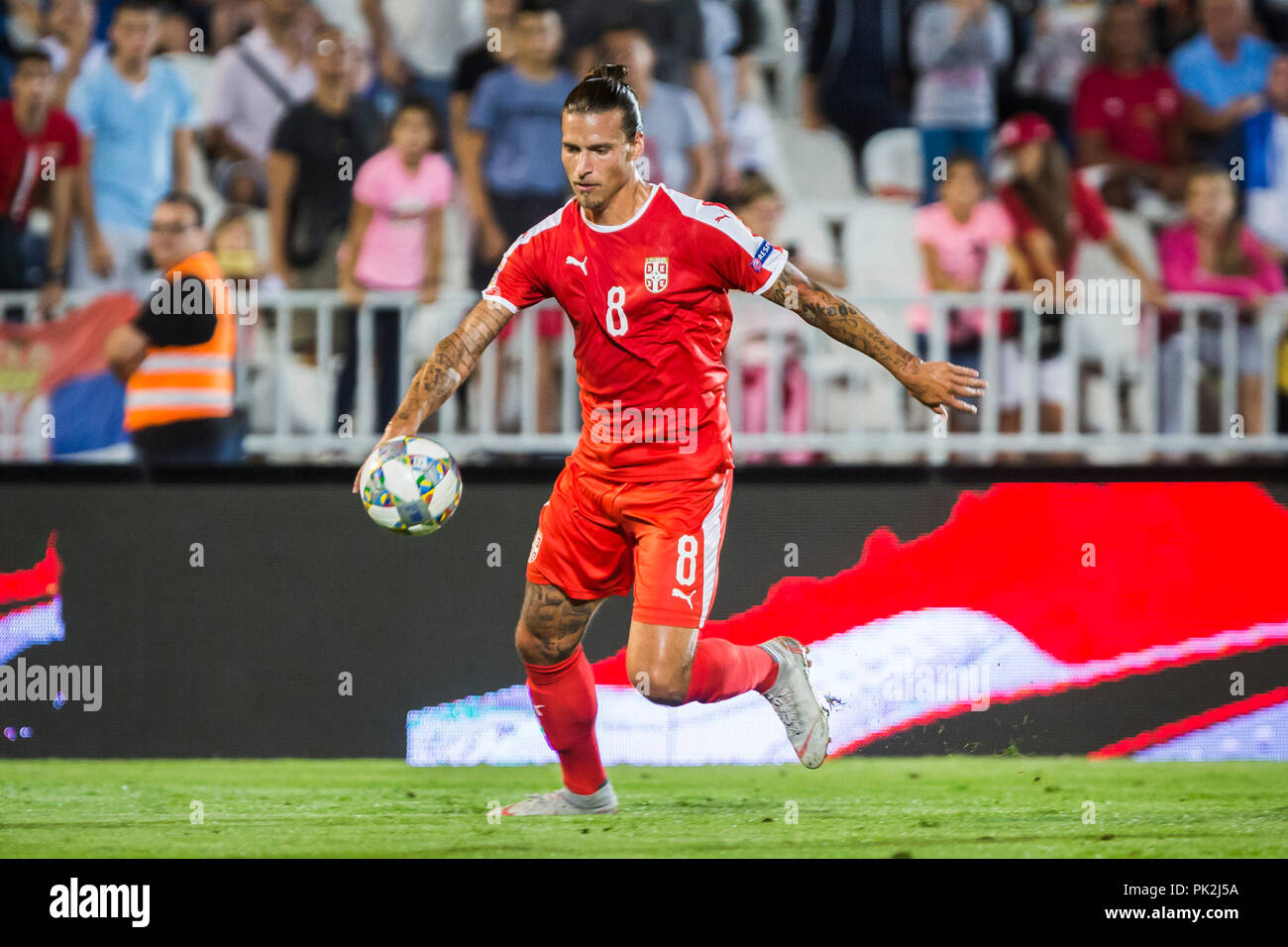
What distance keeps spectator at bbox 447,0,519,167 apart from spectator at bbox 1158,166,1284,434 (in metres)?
3.10

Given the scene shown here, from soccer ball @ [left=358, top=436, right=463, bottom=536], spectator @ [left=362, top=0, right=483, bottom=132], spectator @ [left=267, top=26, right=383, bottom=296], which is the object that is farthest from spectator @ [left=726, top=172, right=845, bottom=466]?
soccer ball @ [left=358, top=436, right=463, bottom=536]

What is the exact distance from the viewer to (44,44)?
704 cm

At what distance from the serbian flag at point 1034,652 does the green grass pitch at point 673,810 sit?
116 mm

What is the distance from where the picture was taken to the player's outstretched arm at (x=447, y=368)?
4355 millimetres

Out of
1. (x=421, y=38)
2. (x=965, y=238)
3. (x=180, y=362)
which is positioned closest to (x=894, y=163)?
(x=965, y=238)

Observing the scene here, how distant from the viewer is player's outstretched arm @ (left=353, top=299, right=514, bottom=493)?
4.36 meters

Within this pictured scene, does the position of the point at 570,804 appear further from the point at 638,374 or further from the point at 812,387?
the point at 812,387

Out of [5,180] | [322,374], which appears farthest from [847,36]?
[5,180]

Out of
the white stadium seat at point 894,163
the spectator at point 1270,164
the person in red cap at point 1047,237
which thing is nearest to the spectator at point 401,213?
the white stadium seat at point 894,163

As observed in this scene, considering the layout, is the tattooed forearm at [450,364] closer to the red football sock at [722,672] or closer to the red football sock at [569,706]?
the red football sock at [569,706]

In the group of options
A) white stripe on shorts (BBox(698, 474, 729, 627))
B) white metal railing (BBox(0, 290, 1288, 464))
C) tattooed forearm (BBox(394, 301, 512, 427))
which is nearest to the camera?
tattooed forearm (BBox(394, 301, 512, 427))

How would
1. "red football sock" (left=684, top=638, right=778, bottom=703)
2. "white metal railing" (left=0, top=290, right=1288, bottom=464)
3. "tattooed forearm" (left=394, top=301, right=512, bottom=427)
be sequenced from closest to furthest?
"tattooed forearm" (left=394, top=301, right=512, bottom=427) → "red football sock" (left=684, top=638, right=778, bottom=703) → "white metal railing" (left=0, top=290, right=1288, bottom=464)

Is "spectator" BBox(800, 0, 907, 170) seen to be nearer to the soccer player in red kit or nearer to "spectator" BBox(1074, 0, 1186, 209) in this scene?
"spectator" BBox(1074, 0, 1186, 209)

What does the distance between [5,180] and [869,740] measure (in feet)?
14.7
